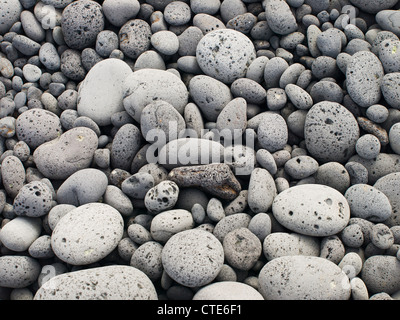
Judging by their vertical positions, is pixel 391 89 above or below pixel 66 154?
above

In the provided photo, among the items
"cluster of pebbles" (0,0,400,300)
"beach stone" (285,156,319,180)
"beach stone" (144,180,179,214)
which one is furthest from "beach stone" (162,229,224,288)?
"beach stone" (285,156,319,180)

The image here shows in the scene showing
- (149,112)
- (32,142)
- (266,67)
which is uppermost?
(266,67)

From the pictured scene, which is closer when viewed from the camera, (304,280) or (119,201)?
(304,280)

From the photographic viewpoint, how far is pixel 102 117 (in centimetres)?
369

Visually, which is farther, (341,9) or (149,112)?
(341,9)

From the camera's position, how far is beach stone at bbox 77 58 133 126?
370 cm

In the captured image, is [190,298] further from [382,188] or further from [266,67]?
[266,67]

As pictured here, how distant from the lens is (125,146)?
3.38m

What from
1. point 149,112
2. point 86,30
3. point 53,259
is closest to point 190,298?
point 53,259

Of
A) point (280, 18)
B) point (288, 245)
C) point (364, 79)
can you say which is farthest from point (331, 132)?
point (280, 18)

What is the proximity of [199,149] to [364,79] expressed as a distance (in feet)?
5.23

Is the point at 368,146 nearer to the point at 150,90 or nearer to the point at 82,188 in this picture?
the point at 150,90

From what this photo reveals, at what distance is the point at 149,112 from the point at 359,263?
2.01 meters

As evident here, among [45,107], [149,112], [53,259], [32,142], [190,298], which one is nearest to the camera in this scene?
[190,298]
